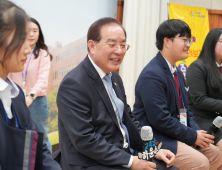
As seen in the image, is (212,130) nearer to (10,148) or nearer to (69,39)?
(10,148)

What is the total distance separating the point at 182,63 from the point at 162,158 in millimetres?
2976

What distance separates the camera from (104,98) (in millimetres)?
1587

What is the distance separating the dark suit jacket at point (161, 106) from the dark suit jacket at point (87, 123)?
0.54 meters

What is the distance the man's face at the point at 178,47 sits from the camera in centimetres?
227

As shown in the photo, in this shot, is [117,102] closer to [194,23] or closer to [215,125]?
[215,125]

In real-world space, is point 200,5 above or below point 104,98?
above

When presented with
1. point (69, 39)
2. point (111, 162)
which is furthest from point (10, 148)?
point (69, 39)

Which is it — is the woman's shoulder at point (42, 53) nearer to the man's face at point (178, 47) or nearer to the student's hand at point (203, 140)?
the man's face at point (178, 47)

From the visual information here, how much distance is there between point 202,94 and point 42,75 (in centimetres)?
180

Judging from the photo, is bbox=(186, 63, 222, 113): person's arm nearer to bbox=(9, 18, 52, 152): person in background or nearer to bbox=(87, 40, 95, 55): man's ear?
bbox=(87, 40, 95, 55): man's ear

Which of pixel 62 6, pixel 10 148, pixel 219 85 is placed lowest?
pixel 219 85

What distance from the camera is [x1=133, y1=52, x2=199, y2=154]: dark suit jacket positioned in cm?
205

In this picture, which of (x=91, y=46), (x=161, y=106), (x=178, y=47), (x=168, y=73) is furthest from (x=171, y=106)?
(x=91, y=46)

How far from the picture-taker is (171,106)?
2.17 m
